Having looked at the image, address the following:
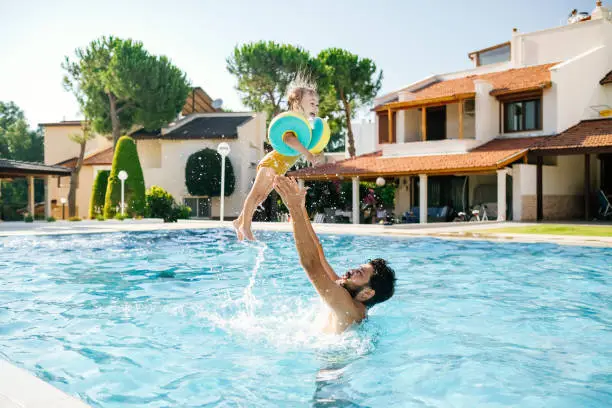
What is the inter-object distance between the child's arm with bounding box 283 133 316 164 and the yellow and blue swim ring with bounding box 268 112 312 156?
4 centimetres

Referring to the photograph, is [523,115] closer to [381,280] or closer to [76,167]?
[381,280]

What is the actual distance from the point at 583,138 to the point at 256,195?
19750mm

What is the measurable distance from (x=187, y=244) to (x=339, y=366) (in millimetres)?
11065

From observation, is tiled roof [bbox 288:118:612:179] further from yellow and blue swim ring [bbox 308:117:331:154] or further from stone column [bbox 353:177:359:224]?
yellow and blue swim ring [bbox 308:117:331:154]

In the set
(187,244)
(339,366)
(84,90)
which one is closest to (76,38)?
(84,90)

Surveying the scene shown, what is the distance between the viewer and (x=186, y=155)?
1372 inches

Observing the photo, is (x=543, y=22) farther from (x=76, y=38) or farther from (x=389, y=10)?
(x=76, y=38)

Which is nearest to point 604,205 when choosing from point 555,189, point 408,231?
point 555,189

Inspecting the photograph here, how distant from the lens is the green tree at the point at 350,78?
39.7 metres

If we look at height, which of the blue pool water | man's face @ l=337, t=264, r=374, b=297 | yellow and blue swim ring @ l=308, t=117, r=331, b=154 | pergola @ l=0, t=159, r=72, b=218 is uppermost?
pergola @ l=0, t=159, r=72, b=218

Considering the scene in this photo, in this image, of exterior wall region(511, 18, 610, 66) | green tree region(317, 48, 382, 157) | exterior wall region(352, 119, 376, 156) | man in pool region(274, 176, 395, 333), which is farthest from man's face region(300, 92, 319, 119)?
green tree region(317, 48, 382, 157)

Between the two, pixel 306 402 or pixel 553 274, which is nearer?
pixel 306 402

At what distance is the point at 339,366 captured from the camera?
15.0ft

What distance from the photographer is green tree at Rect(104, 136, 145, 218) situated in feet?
84.6
